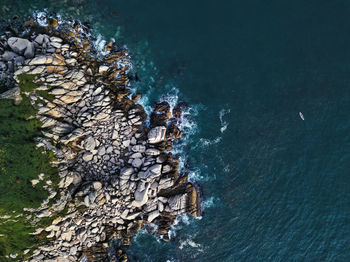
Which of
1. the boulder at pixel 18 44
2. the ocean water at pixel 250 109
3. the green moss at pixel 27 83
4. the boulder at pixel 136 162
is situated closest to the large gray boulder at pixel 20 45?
the boulder at pixel 18 44

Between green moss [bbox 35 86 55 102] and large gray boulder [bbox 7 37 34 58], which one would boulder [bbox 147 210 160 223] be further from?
large gray boulder [bbox 7 37 34 58]

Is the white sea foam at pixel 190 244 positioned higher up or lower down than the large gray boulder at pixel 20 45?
lower down

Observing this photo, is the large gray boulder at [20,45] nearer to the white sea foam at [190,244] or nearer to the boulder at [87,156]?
the boulder at [87,156]

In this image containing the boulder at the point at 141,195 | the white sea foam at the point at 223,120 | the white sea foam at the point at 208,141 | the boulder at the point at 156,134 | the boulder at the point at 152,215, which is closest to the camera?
the boulder at the point at 141,195

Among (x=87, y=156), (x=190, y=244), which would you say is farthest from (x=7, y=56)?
(x=190, y=244)

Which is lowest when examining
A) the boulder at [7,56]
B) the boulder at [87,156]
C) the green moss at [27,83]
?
the boulder at [87,156]

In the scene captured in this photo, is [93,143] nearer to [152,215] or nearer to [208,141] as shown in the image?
[152,215]

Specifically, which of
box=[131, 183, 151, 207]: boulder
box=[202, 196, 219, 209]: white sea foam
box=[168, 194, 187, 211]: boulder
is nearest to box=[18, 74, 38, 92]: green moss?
box=[131, 183, 151, 207]: boulder
